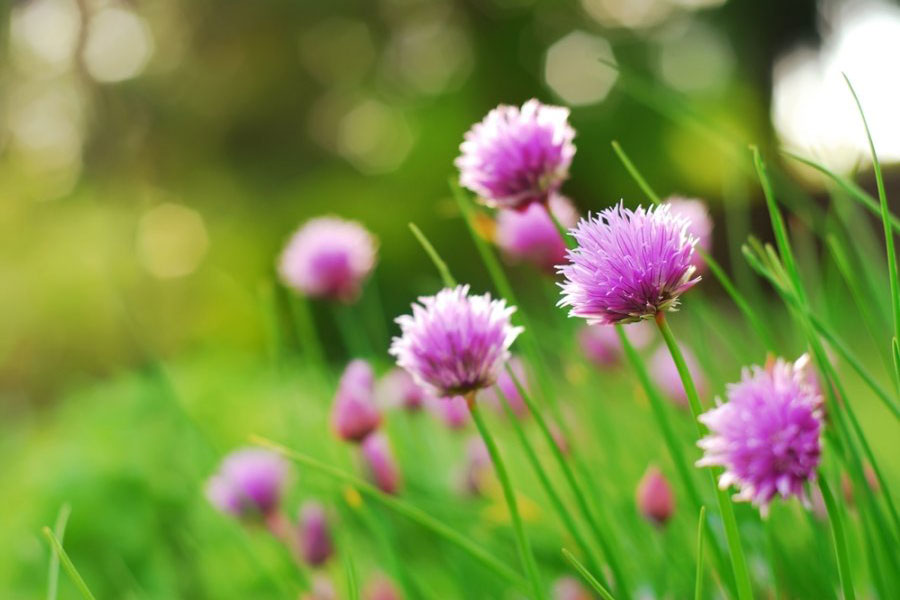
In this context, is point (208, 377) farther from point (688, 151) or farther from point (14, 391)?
point (688, 151)

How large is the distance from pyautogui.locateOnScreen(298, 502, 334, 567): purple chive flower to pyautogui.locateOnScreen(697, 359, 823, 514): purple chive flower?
2.08 feet

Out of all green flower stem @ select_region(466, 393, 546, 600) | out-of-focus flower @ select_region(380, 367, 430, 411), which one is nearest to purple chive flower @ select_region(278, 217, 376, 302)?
out-of-focus flower @ select_region(380, 367, 430, 411)

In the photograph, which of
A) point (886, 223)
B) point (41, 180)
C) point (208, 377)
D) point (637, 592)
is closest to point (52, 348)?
A: point (41, 180)

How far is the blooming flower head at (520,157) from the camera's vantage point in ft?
2.19

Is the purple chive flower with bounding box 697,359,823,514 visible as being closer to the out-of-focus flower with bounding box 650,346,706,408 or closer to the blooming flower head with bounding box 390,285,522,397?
the blooming flower head with bounding box 390,285,522,397

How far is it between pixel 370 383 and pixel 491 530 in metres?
0.24

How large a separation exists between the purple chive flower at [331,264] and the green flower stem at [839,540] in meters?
0.64

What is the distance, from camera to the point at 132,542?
133cm

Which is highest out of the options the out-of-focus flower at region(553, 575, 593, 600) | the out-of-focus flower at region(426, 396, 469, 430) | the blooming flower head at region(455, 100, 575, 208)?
the blooming flower head at region(455, 100, 575, 208)

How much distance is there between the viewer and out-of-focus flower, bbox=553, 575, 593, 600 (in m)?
0.95

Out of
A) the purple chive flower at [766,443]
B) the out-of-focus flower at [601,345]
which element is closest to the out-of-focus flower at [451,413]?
the out-of-focus flower at [601,345]

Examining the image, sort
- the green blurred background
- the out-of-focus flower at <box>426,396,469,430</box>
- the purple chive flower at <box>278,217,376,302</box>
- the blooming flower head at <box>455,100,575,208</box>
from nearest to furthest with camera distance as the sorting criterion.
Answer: the blooming flower head at <box>455,100,575,208</box> → the purple chive flower at <box>278,217,376,302</box> → the out-of-focus flower at <box>426,396,469,430</box> → the green blurred background

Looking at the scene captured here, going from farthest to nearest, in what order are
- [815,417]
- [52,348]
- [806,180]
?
[806,180] < [52,348] < [815,417]

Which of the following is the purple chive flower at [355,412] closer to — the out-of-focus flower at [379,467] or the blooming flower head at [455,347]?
the out-of-focus flower at [379,467]
